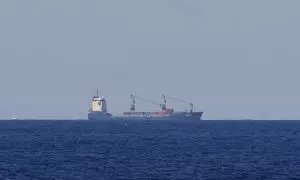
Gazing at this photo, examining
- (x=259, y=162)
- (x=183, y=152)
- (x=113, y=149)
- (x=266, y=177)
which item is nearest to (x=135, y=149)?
(x=113, y=149)

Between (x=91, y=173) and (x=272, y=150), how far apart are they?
4557 cm

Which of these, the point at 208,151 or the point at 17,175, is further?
the point at 208,151

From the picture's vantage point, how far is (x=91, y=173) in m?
81.6

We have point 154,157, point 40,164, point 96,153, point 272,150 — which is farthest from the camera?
point 272,150

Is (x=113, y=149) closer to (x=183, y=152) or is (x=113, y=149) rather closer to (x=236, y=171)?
(x=183, y=152)

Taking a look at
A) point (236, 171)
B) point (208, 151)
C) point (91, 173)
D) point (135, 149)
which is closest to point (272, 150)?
point (208, 151)

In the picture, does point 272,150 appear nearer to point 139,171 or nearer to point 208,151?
point 208,151

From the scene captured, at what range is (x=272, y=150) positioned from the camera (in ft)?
395

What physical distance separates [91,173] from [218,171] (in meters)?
13.1

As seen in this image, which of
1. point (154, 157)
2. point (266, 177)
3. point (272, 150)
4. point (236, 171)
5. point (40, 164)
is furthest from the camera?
point (272, 150)

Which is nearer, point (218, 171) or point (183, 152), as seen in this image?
point (218, 171)

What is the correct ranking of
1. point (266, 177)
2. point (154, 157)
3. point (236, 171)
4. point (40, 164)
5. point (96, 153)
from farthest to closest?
1. point (96, 153)
2. point (154, 157)
3. point (40, 164)
4. point (236, 171)
5. point (266, 177)

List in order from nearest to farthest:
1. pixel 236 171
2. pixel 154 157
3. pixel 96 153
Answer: pixel 236 171, pixel 154 157, pixel 96 153

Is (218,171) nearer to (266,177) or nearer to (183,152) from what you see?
(266,177)
